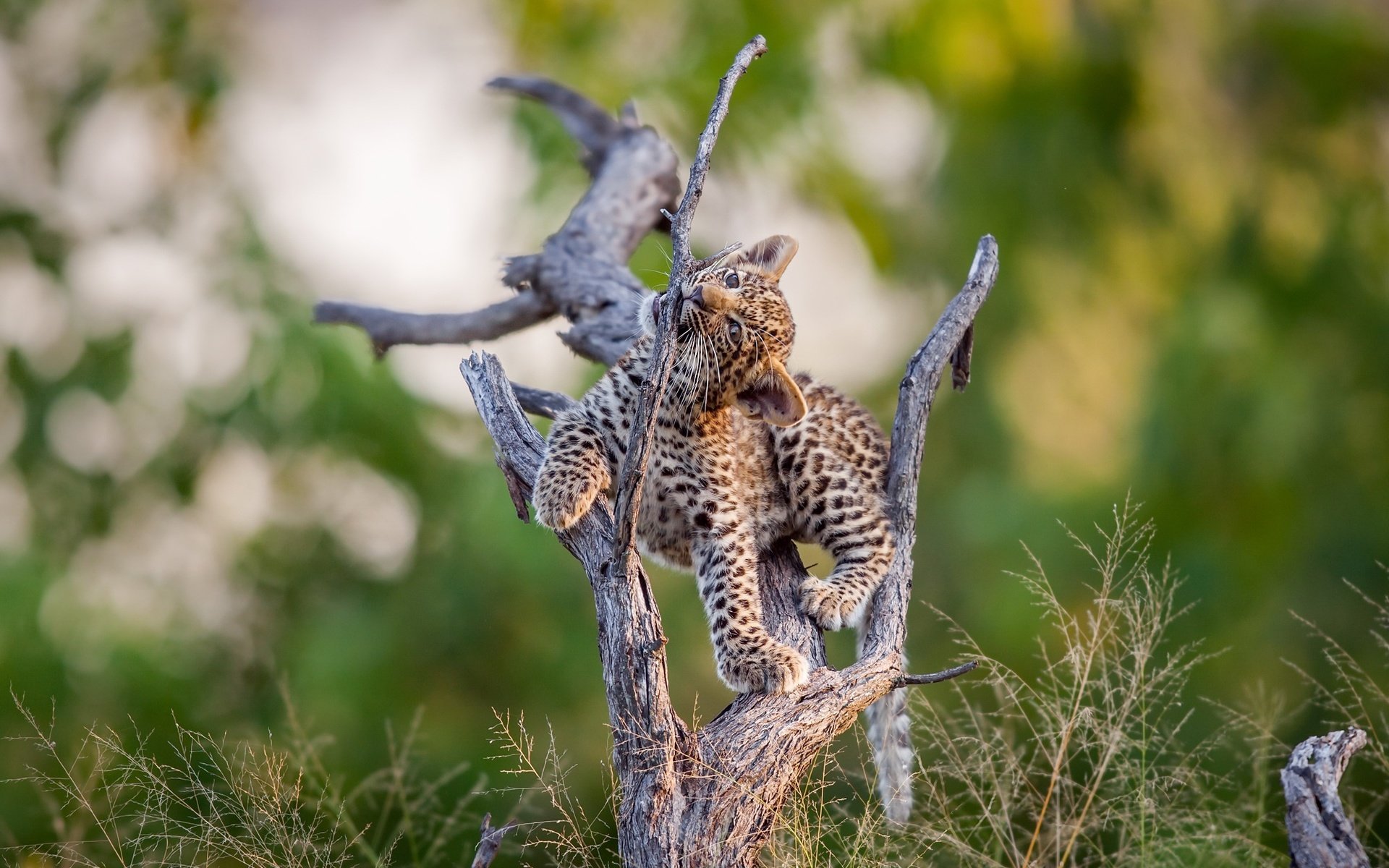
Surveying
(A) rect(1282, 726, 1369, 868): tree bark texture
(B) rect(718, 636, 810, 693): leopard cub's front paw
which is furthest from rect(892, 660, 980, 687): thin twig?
(A) rect(1282, 726, 1369, 868): tree bark texture

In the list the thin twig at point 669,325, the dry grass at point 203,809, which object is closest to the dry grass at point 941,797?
the dry grass at point 203,809

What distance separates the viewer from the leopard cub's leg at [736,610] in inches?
164

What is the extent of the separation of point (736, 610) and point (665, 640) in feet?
2.39

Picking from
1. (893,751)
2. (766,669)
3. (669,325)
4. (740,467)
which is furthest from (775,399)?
(893,751)

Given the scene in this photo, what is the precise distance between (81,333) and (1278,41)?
1023 centimetres

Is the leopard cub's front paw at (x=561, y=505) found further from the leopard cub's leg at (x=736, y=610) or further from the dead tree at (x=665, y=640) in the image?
the leopard cub's leg at (x=736, y=610)

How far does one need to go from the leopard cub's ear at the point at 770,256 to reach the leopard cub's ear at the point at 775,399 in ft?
1.80

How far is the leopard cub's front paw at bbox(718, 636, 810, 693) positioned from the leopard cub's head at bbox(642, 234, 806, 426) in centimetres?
76

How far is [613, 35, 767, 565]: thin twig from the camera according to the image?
132 inches

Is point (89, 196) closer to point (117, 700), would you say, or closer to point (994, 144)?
point (117, 700)

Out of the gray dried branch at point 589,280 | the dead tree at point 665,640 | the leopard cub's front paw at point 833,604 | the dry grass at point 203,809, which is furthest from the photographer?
the gray dried branch at point 589,280

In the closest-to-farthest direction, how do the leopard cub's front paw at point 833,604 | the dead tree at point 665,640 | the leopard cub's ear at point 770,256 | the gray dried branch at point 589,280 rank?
the dead tree at point 665,640 < the leopard cub's front paw at point 833,604 < the leopard cub's ear at point 770,256 < the gray dried branch at point 589,280

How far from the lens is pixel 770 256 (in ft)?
16.6

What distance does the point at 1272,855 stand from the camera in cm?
475
